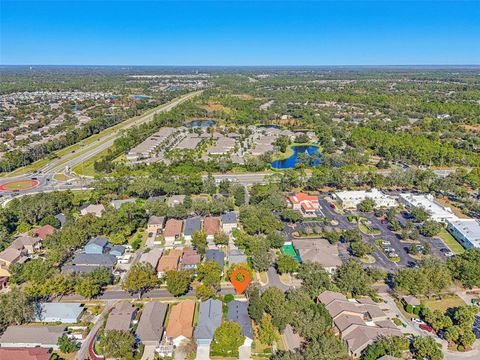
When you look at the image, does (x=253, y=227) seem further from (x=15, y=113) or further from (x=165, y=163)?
(x=15, y=113)

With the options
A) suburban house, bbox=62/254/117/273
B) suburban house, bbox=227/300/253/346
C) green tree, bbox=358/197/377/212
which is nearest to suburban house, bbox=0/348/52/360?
suburban house, bbox=62/254/117/273

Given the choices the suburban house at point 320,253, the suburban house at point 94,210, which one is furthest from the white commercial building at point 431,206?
the suburban house at point 94,210

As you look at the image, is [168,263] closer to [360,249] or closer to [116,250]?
[116,250]

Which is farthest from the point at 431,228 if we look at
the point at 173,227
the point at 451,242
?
the point at 173,227

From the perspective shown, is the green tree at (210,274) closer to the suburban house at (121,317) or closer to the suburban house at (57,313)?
the suburban house at (121,317)

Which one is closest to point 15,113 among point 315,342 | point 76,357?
point 76,357

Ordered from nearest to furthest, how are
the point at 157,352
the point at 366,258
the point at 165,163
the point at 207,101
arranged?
the point at 157,352
the point at 366,258
the point at 165,163
the point at 207,101
